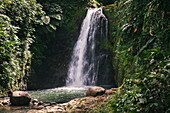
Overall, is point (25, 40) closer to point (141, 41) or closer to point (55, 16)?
point (55, 16)

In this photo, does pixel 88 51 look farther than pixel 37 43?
Yes

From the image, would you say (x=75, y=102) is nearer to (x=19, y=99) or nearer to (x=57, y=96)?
(x=19, y=99)

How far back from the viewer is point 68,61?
50.4ft

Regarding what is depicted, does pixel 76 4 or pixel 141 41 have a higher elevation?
pixel 76 4

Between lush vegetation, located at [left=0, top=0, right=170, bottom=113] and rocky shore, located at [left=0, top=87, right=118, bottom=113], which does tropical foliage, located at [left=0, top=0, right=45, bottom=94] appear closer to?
lush vegetation, located at [left=0, top=0, right=170, bottom=113]

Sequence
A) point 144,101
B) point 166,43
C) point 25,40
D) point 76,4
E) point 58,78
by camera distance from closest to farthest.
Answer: point 144,101, point 166,43, point 25,40, point 58,78, point 76,4

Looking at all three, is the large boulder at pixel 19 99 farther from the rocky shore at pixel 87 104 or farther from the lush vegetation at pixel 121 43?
the rocky shore at pixel 87 104

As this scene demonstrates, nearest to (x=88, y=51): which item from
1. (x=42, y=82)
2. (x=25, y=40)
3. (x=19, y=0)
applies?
(x=42, y=82)

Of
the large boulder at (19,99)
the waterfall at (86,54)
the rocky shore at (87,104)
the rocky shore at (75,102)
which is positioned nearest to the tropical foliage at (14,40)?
the large boulder at (19,99)

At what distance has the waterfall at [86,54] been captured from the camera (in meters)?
14.3

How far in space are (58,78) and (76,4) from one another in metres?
7.80

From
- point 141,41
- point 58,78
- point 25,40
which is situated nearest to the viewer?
point 141,41

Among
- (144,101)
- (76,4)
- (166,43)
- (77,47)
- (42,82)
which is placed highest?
(76,4)

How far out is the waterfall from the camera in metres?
14.3
